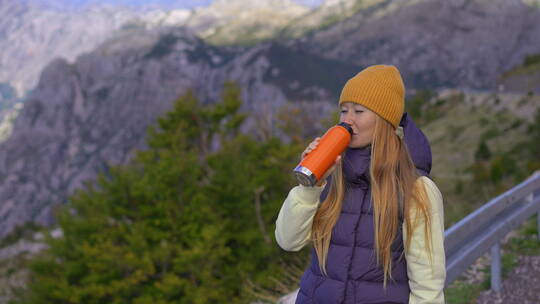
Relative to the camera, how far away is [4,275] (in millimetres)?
42938

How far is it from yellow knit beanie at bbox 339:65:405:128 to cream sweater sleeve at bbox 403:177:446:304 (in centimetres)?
34

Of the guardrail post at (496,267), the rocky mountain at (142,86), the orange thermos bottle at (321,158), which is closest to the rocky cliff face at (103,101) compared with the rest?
the rocky mountain at (142,86)

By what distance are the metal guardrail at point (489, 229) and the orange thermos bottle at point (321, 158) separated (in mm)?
1923

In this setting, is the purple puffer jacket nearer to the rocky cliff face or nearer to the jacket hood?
the jacket hood

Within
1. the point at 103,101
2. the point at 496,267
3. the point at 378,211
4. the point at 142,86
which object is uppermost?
the point at 378,211

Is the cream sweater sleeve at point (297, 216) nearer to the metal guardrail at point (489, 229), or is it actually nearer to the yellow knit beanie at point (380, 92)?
the yellow knit beanie at point (380, 92)

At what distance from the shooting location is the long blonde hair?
2.02m

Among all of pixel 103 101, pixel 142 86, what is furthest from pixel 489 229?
pixel 103 101

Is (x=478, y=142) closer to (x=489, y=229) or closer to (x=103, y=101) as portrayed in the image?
(x=489, y=229)

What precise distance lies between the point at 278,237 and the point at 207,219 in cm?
2038

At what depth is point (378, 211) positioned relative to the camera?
2.05m

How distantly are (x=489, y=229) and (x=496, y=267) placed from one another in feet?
1.35

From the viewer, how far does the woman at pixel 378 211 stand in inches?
80.0

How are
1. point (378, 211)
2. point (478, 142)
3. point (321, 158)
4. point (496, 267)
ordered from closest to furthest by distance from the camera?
point (321, 158) → point (378, 211) → point (496, 267) → point (478, 142)
